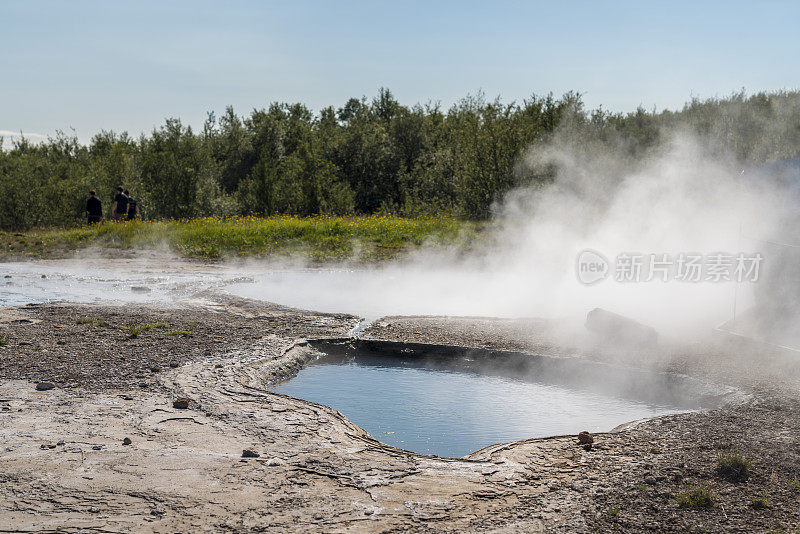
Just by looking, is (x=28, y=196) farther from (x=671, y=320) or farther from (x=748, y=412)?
(x=748, y=412)

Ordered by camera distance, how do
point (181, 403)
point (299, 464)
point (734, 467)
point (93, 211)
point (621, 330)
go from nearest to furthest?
1. point (734, 467)
2. point (299, 464)
3. point (181, 403)
4. point (621, 330)
5. point (93, 211)

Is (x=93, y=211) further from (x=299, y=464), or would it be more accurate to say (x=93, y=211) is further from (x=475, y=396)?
(x=299, y=464)

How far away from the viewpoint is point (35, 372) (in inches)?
294

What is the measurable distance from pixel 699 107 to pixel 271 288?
39.3 metres

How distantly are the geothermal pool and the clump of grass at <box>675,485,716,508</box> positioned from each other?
186 cm

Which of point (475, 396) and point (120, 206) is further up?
point (120, 206)

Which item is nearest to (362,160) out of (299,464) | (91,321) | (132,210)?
(132,210)

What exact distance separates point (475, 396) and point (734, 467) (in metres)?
3.04

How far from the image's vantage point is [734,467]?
5066 mm

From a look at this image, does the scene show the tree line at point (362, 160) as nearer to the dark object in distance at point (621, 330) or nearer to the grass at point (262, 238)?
the grass at point (262, 238)

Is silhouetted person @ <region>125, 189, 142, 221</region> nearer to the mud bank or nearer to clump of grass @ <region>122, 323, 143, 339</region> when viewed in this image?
clump of grass @ <region>122, 323, 143, 339</region>

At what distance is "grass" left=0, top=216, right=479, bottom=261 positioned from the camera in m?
20.7

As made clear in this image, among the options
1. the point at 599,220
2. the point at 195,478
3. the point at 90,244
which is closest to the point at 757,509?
the point at 195,478

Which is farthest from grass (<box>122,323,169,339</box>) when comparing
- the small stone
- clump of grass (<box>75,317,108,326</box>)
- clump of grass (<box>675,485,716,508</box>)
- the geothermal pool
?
clump of grass (<box>675,485,716,508</box>)
